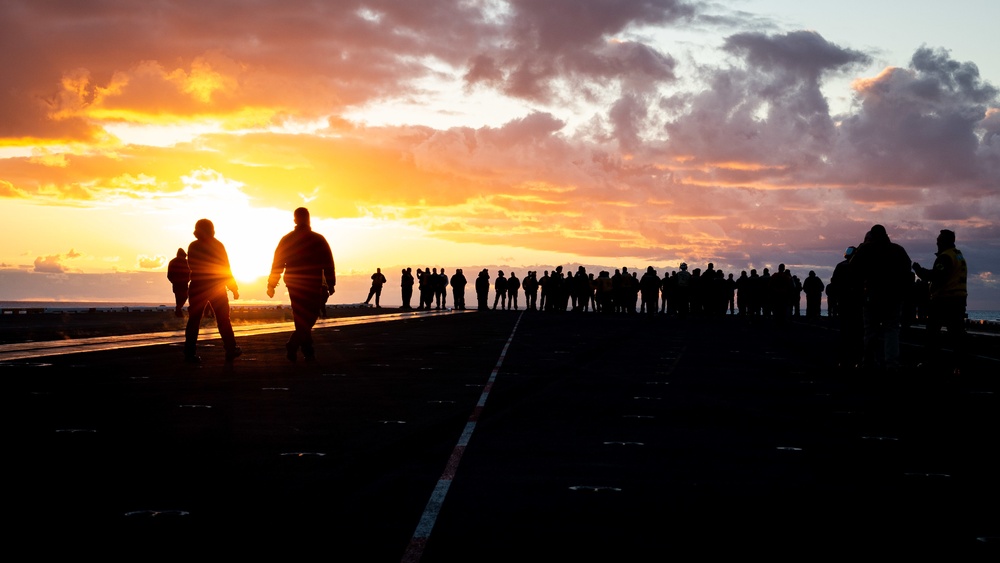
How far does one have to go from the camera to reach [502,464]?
8.14 metres

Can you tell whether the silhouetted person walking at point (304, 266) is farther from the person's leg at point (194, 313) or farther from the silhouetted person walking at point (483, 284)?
the silhouetted person walking at point (483, 284)

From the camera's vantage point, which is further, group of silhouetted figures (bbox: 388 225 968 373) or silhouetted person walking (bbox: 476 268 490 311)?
silhouetted person walking (bbox: 476 268 490 311)

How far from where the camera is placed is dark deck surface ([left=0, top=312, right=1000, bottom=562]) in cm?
581

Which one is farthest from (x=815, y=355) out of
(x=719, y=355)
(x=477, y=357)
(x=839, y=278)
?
(x=477, y=357)

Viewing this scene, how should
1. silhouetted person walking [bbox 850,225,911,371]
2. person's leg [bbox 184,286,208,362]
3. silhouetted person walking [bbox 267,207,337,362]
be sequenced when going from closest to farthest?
silhouetted person walking [bbox 850,225,911,371] → silhouetted person walking [bbox 267,207,337,362] → person's leg [bbox 184,286,208,362]

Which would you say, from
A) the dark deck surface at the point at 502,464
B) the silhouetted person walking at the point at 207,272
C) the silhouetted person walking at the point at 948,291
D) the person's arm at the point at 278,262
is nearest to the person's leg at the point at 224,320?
the silhouetted person walking at the point at 207,272

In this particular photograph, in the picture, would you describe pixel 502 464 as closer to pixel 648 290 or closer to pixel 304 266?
pixel 304 266

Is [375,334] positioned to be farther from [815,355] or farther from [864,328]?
[864,328]

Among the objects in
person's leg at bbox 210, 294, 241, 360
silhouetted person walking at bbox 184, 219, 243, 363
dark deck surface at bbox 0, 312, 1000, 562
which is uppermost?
silhouetted person walking at bbox 184, 219, 243, 363

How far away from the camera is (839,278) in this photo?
19.5 m

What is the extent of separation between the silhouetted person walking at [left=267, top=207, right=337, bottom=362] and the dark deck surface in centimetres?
131

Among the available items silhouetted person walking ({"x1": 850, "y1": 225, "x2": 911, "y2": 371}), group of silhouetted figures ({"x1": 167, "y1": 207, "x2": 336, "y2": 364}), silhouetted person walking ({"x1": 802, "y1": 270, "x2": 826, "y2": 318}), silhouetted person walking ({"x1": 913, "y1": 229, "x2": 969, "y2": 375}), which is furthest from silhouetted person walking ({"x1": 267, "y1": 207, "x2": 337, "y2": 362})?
silhouetted person walking ({"x1": 802, "y1": 270, "x2": 826, "y2": 318})

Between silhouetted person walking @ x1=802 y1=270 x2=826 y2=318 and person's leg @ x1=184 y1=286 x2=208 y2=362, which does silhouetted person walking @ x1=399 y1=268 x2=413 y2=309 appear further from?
person's leg @ x1=184 y1=286 x2=208 y2=362

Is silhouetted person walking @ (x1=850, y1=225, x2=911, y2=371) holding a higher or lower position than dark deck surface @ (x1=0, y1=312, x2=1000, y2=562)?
higher
